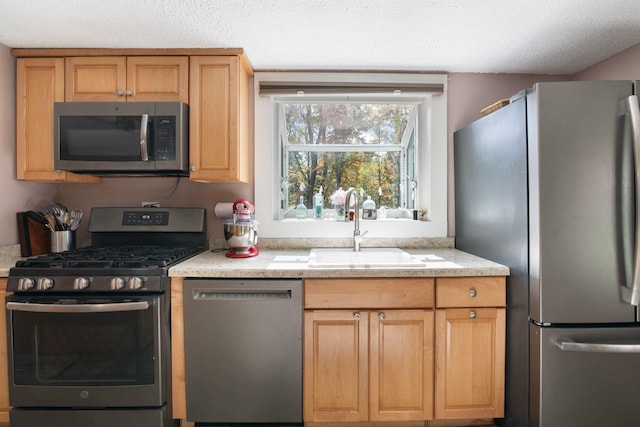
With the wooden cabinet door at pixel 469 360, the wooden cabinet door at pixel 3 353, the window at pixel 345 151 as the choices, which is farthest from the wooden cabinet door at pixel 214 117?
the wooden cabinet door at pixel 469 360

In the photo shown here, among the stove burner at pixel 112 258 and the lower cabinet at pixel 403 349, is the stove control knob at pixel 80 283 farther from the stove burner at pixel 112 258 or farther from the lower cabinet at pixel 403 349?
the lower cabinet at pixel 403 349

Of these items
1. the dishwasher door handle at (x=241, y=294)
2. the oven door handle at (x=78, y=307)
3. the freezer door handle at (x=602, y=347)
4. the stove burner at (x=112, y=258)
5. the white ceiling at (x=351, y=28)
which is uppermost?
the white ceiling at (x=351, y=28)

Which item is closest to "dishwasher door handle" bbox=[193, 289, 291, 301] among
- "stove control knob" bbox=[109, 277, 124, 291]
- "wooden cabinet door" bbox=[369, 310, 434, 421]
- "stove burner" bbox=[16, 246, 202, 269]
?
"stove burner" bbox=[16, 246, 202, 269]

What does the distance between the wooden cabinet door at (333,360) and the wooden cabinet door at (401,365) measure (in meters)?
0.06

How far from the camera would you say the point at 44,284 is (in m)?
1.65

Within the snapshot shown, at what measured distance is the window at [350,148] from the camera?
237 centimetres

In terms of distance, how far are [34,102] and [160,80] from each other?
80cm

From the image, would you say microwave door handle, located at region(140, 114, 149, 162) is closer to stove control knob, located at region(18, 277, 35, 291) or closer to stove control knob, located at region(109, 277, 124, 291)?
stove control knob, located at region(109, 277, 124, 291)

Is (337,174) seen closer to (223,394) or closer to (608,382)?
(223,394)

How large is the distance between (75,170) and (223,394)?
5.22 feet

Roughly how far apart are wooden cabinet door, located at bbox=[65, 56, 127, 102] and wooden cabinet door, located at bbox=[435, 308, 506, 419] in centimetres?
234

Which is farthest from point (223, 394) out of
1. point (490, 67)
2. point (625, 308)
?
point (490, 67)

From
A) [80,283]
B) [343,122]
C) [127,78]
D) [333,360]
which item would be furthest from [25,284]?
[343,122]

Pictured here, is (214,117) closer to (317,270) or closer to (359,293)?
(317,270)
